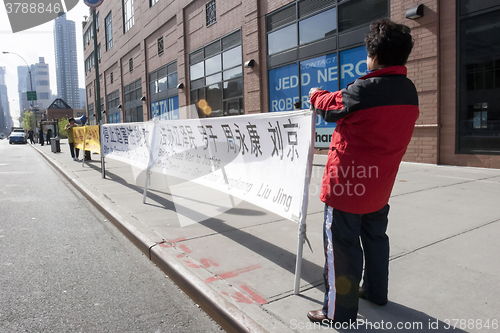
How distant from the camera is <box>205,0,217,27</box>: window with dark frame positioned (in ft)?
57.5

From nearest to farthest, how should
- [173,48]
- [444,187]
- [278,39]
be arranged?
[444,187] → [278,39] → [173,48]

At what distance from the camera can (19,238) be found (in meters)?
4.99

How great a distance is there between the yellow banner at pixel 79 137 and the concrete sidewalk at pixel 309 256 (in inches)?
298

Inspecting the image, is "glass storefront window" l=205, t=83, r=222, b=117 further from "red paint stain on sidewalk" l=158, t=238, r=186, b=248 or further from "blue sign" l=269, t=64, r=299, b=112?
"red paint stain on sidewalk" l=158, t=238, r=186, b=248

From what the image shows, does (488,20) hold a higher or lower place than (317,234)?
higher

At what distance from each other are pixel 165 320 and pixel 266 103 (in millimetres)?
12366

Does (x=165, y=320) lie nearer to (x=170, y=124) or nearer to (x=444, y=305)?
(x=444, y=305)

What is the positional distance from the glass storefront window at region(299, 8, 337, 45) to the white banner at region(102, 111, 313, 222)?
767 centimetres

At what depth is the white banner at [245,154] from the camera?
10.3 feet

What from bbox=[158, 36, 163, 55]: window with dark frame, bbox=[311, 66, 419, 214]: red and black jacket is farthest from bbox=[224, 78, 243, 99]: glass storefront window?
bbox=[311, 66, 419, 214]: red and black jacket

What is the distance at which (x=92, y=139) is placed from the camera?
12398 millimetres

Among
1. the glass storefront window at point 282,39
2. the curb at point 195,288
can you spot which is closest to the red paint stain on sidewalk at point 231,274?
the curb at point 195,288

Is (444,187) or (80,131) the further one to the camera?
(80,131)

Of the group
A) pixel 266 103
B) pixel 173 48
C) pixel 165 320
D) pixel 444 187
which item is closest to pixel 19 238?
pixel 165 320
